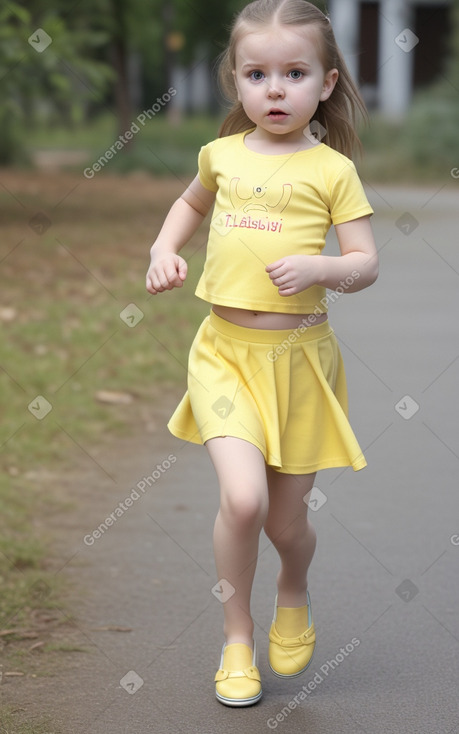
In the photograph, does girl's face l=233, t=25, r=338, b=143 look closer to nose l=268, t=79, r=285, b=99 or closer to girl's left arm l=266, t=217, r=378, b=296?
nose l=268, t=79, r=285, b=99

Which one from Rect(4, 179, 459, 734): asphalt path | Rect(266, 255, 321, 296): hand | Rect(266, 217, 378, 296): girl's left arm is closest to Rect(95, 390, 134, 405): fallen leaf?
Rect(4, 179, 459, 734): asphalt path

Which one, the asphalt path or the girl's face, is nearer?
the girl's face

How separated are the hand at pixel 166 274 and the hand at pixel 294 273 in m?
0.29

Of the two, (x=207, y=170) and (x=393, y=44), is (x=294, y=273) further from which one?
(x=393, y=44)

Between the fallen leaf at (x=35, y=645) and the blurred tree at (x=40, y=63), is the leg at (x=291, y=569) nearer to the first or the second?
the fallen leaf at (x=35, y=645)

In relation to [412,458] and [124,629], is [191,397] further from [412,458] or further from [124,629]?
[412,458]

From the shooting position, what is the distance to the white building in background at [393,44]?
107 feet

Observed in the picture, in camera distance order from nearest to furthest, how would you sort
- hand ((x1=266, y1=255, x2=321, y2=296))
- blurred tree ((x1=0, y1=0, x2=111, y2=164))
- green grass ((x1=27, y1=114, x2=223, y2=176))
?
hand ((x1=266, y1=255, x2=321, y2=296)) → blurred tree ((x1=0, y1=0, x2=111, y2=164)) → green grass ((x1=27, y1=114, x2=223, y2=176))

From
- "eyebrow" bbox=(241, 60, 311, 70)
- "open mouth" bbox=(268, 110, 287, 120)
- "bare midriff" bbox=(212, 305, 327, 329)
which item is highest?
"eyebrow" bbox=(241, 60, 311, 70)

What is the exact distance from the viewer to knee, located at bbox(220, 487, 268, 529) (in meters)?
2.88

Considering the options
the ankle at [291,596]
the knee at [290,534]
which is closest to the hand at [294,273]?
the knee at [290,534]

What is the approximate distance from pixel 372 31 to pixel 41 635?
3240 cm

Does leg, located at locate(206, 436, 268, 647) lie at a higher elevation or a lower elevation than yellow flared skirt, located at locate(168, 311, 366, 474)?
lower

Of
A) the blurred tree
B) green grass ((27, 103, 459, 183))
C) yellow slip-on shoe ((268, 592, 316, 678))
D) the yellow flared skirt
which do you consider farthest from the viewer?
green grass ((27, 103, 459, 183))
